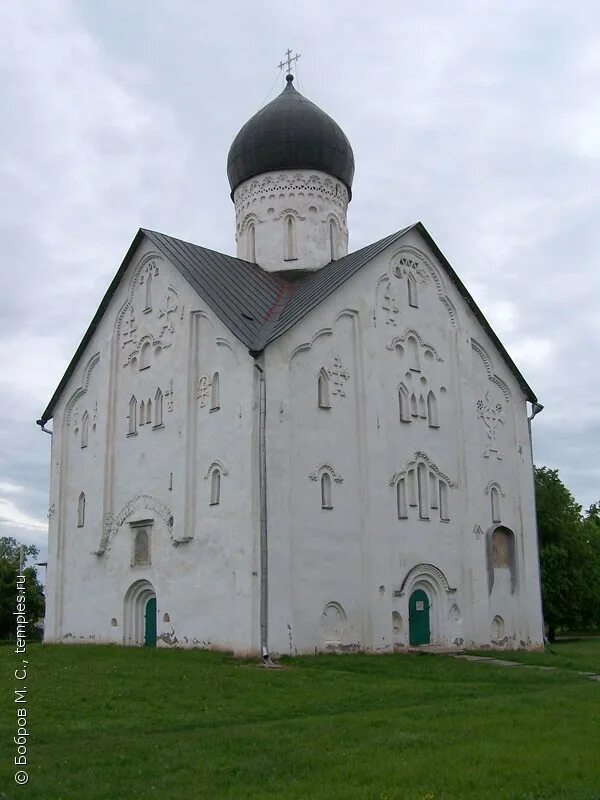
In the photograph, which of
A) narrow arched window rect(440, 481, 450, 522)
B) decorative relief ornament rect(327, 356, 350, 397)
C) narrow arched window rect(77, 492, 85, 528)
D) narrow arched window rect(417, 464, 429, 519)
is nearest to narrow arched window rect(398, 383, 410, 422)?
narrow arched window rect(417, 464, 429, 519)

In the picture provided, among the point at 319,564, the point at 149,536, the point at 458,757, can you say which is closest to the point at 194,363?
the point at 149,536

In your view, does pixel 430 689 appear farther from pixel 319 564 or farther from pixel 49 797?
pixel 49 797

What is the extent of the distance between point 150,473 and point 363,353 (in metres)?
5.90

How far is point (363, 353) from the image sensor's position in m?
20.8

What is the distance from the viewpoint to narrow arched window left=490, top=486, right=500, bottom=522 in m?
23.2

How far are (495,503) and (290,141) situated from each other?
38.4ft

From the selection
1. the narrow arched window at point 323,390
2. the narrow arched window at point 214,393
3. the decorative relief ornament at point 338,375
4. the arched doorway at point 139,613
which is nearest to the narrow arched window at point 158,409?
the narrow arched window at point 214,393

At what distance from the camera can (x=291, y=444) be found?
18797 mm

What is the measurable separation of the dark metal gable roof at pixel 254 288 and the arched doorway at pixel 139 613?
6698 mm

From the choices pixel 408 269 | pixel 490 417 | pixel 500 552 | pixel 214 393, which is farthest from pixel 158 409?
pixel 500 552

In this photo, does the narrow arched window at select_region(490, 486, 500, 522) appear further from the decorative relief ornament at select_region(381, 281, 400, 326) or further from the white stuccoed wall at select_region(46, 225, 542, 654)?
the decorative relief ornament at select_region(381, 281, 400, 326)

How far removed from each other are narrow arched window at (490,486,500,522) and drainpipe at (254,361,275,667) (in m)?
7.90

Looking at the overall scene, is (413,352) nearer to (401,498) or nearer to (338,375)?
(338,375)

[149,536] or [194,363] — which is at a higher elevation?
[194,363]
